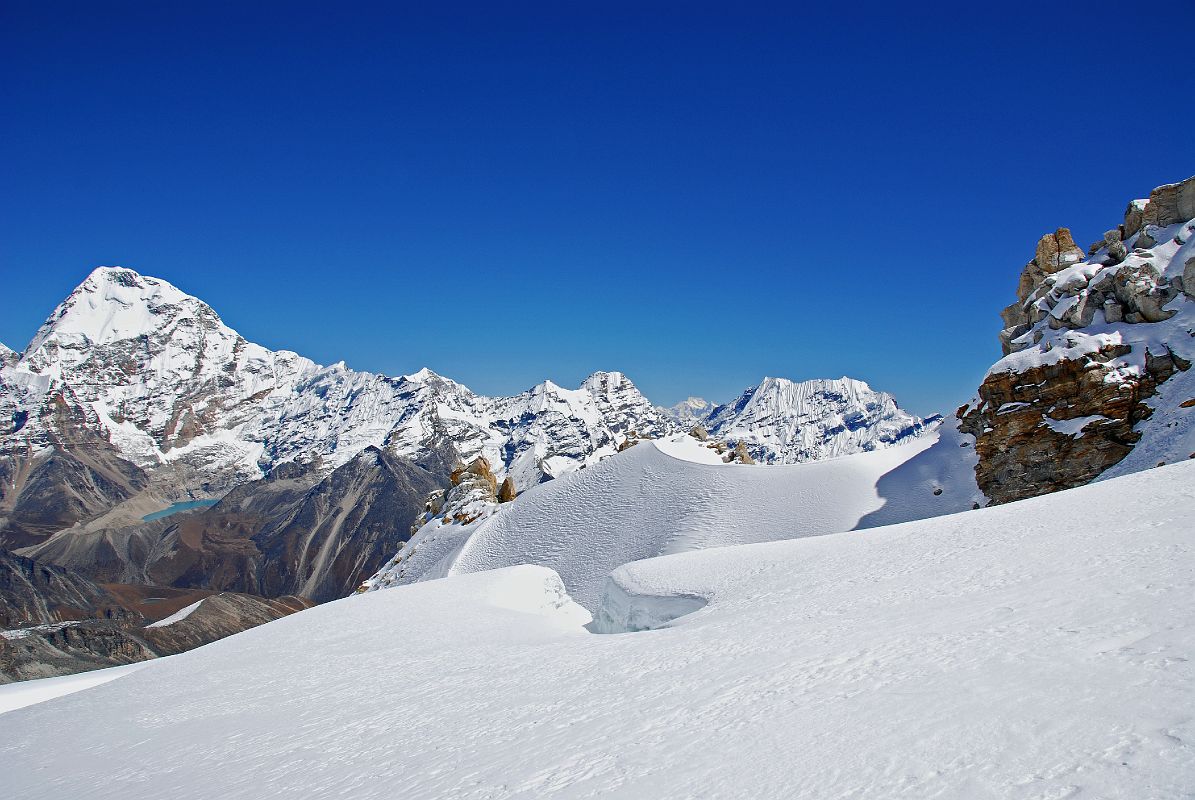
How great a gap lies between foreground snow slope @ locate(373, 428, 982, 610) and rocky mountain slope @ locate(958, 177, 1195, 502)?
440cm

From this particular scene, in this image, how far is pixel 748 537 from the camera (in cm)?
4075

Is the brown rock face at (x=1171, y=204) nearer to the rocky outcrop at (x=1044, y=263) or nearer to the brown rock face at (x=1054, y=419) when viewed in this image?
the rocky outcrop at (x=1044, y=263)

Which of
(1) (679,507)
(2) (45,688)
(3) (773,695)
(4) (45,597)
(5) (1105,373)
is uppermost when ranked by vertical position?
(4) (45,597)

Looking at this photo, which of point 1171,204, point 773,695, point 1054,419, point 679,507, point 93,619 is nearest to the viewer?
point 773,695

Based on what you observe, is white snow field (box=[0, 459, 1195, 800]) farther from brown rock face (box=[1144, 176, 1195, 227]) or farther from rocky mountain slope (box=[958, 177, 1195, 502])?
brown rock face (box=[1144, 176, 1195, 227])

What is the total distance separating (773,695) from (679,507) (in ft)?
127

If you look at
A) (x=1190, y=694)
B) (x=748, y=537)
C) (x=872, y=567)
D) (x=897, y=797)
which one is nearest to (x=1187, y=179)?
(x=748, y=537)

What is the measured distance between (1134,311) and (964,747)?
39524 mm

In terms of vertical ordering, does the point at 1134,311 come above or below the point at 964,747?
above

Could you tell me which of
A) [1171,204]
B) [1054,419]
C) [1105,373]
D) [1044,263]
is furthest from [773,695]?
[1044,263]

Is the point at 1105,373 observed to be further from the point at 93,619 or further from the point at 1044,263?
the point at 93,619

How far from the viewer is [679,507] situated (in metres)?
46.2

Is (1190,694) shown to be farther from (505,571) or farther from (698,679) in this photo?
(505,571)

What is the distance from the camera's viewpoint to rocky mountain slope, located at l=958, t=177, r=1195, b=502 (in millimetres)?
31797
